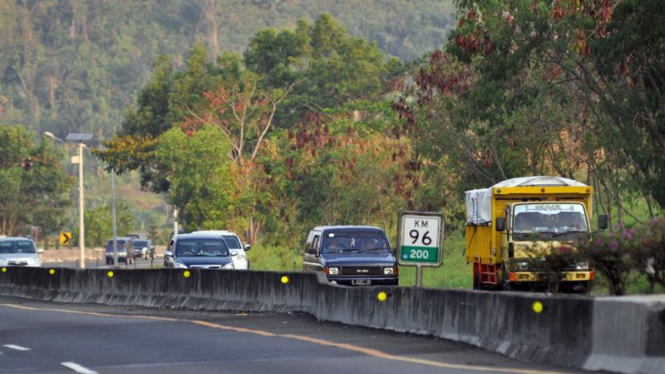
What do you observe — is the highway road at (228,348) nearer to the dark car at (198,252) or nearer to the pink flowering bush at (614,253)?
the pink flowering bush at (614,253)

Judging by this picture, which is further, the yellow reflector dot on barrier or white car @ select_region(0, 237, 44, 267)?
white car @ select_region(0, 237, 44, 267)

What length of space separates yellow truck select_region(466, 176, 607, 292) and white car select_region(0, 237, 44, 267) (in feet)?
79.5

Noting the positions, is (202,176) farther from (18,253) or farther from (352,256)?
(352,256)

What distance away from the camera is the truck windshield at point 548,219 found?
99.9ft

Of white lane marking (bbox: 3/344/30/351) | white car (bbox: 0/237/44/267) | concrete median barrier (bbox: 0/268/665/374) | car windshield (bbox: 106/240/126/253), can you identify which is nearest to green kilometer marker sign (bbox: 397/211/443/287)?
concrete median barrier (bbox: 0/268/665/374)

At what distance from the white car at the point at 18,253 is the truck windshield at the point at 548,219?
27.4m

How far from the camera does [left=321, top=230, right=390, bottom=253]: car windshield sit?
33875 millimetres

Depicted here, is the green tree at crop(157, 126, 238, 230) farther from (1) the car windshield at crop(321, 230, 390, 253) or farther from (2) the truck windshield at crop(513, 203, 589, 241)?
(2) the truck windshield at crop(513, 203, 589, 241)

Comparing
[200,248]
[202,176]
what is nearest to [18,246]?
[200,248]

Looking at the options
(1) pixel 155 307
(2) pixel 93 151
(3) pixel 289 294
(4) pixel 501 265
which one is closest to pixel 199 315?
(3) pixel 289 294

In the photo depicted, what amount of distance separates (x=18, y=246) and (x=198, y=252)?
16.9 m

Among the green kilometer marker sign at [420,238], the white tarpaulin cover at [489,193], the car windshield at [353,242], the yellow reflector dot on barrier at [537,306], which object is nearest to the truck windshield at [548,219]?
the white tarpaulin cover at [489,193]

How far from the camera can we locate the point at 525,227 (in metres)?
30.7

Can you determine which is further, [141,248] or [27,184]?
[27,184]
